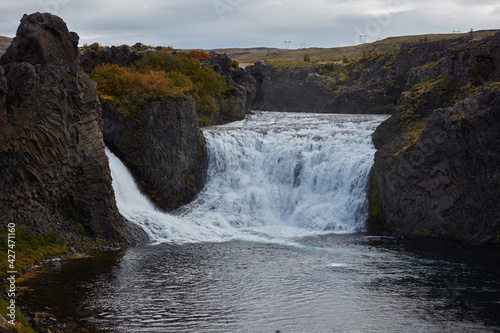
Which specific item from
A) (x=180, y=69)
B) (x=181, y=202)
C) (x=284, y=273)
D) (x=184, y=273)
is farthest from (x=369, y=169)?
(x=180, y=69)

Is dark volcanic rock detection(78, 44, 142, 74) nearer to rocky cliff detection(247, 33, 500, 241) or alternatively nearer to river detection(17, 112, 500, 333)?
river detection(17, 112, 500, 333)

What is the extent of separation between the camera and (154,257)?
28.8 m

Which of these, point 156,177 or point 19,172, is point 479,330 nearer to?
point 19,172

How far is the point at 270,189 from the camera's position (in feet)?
140

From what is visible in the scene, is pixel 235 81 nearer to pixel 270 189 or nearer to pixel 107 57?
pixel 107 57

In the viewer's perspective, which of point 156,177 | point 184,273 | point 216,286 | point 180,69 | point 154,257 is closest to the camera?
point 216,286

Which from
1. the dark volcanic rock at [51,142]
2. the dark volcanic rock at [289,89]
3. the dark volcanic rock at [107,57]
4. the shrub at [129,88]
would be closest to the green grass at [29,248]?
the dark volcanic rock at [51,142]

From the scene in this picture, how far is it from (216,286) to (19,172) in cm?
1077

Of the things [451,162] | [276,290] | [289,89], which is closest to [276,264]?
[276,290]

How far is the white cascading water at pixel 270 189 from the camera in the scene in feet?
119

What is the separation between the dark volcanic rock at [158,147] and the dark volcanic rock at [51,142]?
7589 mm

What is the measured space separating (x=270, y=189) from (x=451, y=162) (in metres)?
13.3

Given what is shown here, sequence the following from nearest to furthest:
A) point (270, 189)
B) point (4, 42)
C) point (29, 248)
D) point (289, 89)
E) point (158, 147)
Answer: point (29, 248)
point (158, 147)
point (270, 189)
point (289, 89)
point (4, 42)

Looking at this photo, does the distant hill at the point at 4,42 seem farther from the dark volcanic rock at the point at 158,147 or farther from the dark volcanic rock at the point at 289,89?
the dark volcanic rock at the point at 158,147
